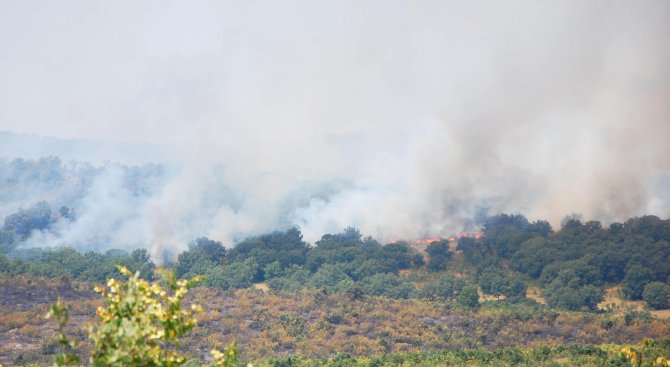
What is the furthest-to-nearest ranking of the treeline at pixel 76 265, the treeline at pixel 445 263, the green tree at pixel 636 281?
the treeline at pixel 76 265
the treeline at pixel 445 263
the green tree at pixel 636 281

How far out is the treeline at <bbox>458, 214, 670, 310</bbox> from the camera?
70125 mm

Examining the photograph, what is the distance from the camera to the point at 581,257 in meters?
77.9

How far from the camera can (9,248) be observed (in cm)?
9412

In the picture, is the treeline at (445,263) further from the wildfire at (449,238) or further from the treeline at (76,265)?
the wildfire at (449,238)

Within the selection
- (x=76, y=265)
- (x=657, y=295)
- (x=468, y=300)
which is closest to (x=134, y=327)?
(x=468, y=300)

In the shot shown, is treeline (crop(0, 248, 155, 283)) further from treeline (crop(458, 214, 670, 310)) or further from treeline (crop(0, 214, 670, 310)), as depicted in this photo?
treeline (crop(458, 214, 670, 310))

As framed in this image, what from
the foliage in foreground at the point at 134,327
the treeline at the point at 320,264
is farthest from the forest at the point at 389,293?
the foliage in foreground at the point at 134,327

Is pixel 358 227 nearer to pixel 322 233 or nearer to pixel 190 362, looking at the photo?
pixel 322 233

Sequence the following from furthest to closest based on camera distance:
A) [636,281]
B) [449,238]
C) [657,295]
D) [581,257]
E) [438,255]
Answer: [449,238]
[438,255]
[581,257]
[636,281]
[657,295]

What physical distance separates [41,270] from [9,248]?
2220 centimetres

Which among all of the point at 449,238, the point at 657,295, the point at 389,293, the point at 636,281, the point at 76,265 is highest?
the point at 449,238

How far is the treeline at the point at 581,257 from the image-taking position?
70.1 meters

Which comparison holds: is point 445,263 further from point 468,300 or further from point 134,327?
point 134,327

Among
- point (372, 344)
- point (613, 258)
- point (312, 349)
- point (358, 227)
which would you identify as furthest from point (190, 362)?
point (358, 227)
